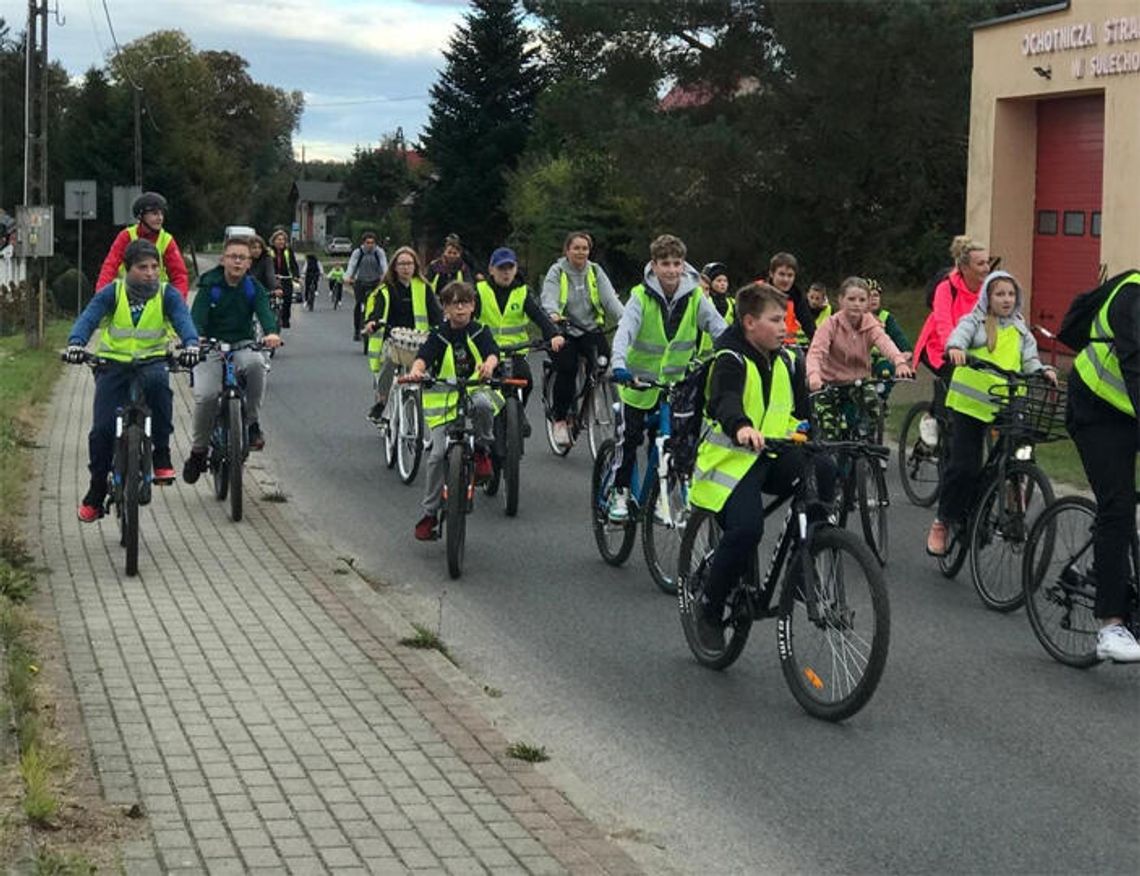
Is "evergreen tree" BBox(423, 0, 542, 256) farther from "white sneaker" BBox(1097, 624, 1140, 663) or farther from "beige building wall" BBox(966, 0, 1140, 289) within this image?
"white sneaker" BBox(1097, 624, 1140, 663)

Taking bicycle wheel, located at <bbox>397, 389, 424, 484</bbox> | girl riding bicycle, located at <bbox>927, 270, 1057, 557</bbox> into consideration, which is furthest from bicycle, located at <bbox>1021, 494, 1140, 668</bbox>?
bicycle wheel, located at <bbox>397, 389, 424, 484</bbox>

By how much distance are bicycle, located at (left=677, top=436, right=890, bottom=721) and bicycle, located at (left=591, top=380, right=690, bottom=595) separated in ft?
6.27

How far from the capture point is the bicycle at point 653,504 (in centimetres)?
1033

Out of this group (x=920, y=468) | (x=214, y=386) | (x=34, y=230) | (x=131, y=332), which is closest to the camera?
(x=131, y=332)

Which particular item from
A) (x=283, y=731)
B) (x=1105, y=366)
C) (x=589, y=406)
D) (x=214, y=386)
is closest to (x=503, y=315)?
(x=589, y=406)

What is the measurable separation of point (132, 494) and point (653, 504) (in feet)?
9.09

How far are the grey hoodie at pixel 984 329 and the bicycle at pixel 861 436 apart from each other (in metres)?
1.02

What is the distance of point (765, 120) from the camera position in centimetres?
4194

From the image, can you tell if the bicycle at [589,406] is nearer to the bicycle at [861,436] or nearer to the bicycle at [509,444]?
the bicycle at [509,444]

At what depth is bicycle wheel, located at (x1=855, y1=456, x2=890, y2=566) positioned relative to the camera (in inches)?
446

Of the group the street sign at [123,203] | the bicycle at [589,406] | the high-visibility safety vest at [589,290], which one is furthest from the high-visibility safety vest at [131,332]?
the street sign at [123,203]

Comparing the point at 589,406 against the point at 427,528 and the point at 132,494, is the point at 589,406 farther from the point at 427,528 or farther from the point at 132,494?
the point at 132,494

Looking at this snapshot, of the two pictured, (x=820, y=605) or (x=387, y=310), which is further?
(x=387, y=310)

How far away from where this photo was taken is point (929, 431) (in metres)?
13.5
